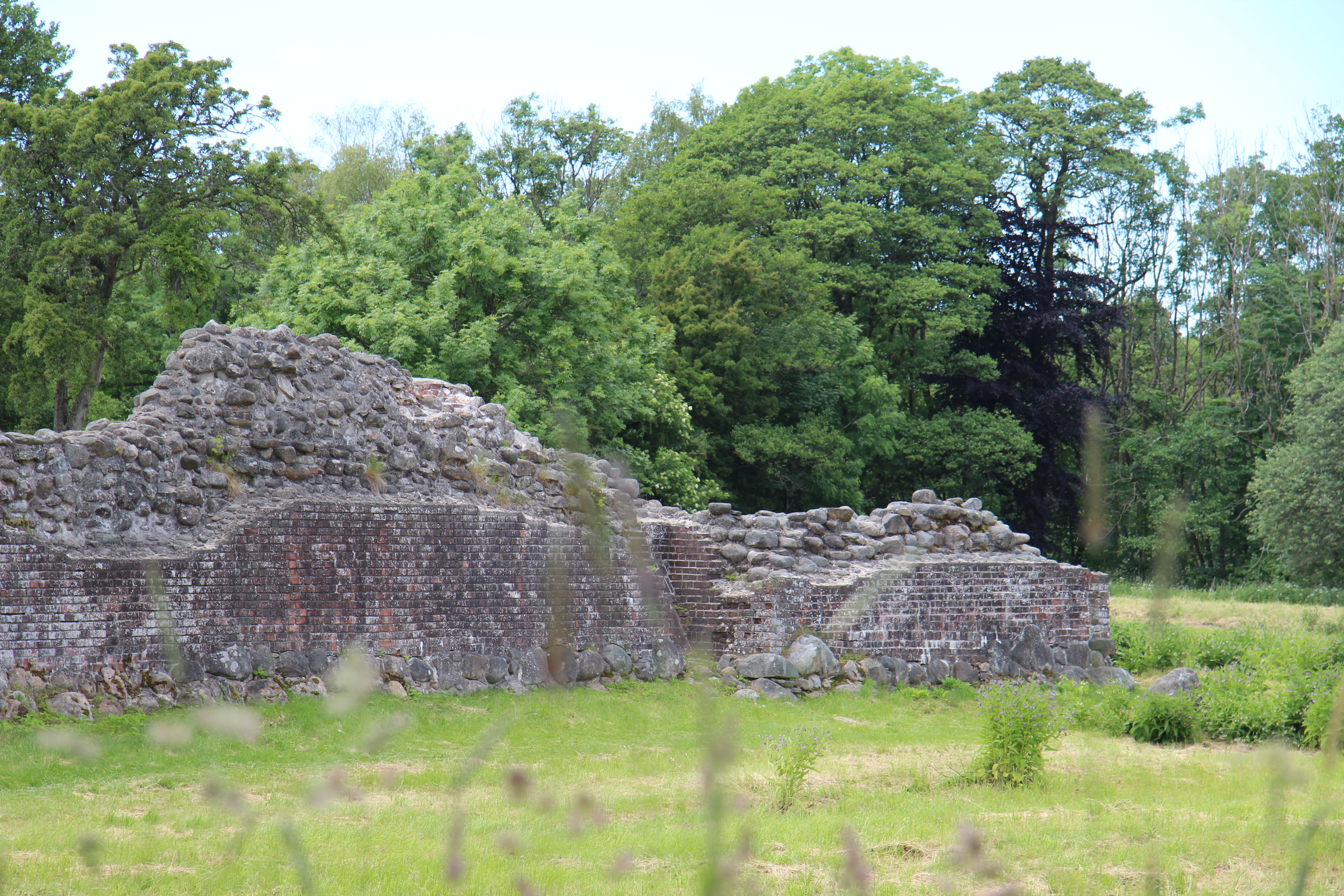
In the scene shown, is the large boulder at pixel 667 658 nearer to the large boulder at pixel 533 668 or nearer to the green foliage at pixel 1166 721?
the large boulder at pixel 533 668

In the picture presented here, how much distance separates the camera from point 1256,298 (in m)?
36.8

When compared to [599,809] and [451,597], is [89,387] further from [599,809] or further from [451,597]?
[599,809]

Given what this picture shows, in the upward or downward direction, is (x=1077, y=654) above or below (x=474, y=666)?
below

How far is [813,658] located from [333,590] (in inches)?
233

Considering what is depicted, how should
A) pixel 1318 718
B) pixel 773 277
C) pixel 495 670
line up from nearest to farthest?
pixel 1318 718
pixel 495 670
pixel 773 277

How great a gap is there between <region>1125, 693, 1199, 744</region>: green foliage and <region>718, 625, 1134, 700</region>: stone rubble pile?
1.68m

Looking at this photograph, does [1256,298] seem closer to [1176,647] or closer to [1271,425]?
[1271,425]

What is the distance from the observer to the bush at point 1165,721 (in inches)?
456

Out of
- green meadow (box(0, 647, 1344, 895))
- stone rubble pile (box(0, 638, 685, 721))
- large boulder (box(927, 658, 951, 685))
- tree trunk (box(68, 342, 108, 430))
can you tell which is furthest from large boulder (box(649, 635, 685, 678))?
tree trunk (box(68, 342, 108, 430))

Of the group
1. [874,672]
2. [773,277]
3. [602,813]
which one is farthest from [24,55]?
[602,813]

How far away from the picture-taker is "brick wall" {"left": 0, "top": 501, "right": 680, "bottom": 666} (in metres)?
9.61

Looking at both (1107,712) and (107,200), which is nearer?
(1107,712)

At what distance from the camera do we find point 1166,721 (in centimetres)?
1167

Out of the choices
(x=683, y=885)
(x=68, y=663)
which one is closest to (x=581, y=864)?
(x=683, y=885)
